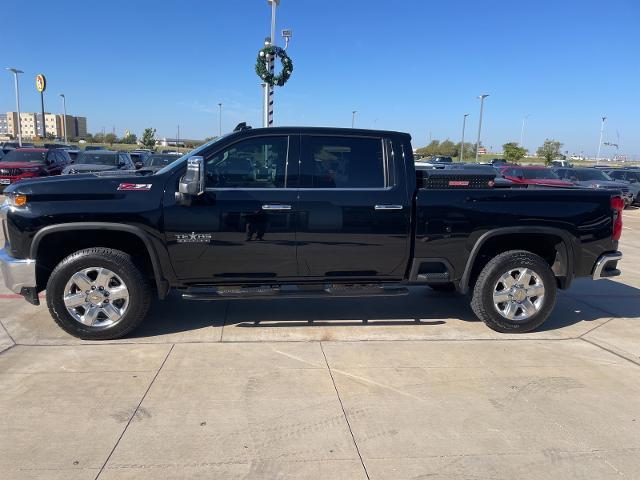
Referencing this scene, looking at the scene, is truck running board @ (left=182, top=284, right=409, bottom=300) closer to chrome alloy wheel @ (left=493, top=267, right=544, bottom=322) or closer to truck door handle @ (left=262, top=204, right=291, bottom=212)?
truck door handle @ (left=262, top=204, right=291, bottom=212)

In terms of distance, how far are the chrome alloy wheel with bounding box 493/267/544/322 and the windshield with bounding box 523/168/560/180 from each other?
14.5 meters

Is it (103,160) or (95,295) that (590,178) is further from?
(95,295)

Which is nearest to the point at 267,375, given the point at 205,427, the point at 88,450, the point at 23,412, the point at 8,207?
the point at 205,427

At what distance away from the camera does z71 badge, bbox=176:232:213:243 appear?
15.1ft

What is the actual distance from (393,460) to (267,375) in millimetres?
1384

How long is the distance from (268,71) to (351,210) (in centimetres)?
1484

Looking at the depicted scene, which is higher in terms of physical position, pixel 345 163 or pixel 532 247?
pixel 345 163

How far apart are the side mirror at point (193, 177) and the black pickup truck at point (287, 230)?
0.01m

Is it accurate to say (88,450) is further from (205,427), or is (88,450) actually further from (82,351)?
(82,351)

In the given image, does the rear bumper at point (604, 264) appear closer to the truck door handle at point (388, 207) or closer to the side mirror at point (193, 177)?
the truck door handle at point (388, 207)

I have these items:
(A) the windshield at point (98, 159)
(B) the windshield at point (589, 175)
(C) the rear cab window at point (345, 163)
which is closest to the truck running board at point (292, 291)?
(C) the rear cab window at point (345, 163)

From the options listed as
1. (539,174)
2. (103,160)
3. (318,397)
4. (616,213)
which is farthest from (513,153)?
(318,397)

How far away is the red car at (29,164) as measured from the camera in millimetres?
17375

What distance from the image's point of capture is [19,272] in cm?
454
